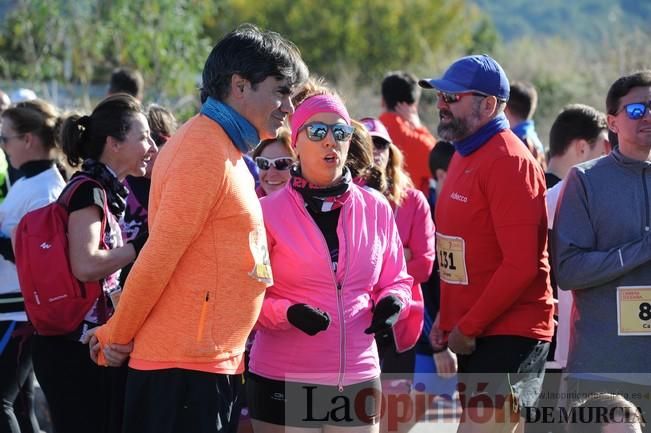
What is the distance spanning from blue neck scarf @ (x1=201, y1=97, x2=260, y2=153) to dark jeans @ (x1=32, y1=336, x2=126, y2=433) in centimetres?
158

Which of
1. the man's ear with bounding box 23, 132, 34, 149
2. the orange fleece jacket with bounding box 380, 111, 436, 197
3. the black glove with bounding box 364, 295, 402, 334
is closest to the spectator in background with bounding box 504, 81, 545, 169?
the orange fleece jacket with bounding box 380, 111, 436, 197

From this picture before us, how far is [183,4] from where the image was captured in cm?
1628

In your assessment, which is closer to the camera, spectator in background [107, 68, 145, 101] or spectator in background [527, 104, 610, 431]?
spectator in background [527, 104, 610, 431]

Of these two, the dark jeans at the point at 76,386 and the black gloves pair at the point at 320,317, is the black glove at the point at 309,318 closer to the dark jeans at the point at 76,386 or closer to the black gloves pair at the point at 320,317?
the black gloves pair at the point at 320,317

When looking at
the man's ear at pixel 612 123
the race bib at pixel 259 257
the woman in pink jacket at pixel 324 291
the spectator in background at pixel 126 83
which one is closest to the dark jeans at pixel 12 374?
the woman in pink jacket at pixel 324 291

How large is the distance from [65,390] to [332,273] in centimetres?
133

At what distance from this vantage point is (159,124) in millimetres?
5922

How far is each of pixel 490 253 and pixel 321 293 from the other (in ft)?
3.26

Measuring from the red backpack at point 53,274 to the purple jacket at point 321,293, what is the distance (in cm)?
78

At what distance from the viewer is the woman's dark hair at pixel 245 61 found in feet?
11.8

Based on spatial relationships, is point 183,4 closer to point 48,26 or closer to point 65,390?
point 48,26

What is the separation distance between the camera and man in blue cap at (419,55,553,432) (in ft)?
15.9

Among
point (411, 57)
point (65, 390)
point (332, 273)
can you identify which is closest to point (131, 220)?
point (65, 390)

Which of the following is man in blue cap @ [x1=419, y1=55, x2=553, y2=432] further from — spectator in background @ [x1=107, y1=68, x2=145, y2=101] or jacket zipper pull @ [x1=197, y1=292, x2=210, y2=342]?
spectator in background @ [x1=107, y1=68, x2=145, y2=101]
